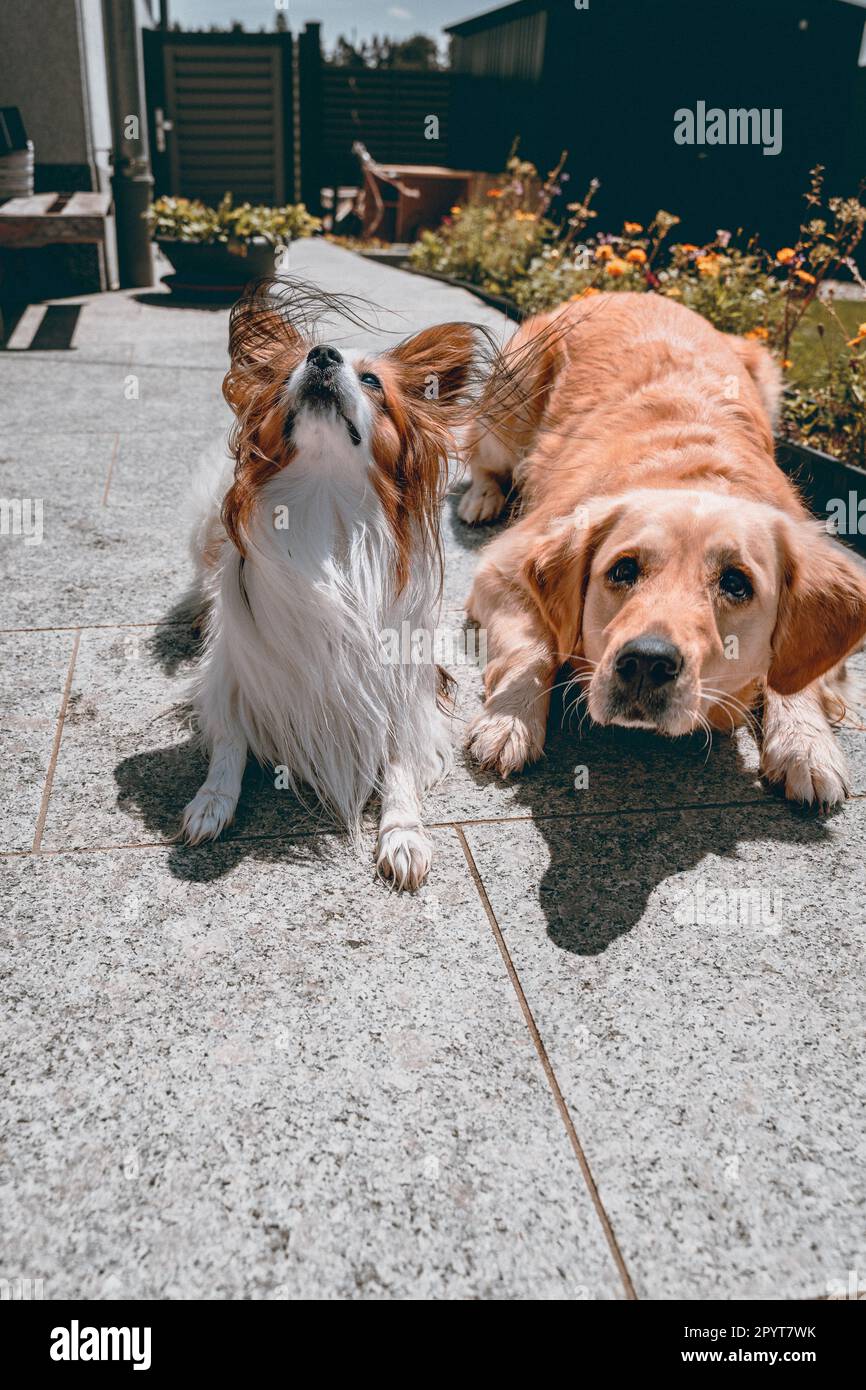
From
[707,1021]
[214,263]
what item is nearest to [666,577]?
[707,1021]

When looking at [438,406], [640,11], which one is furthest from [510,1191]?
[640,11]

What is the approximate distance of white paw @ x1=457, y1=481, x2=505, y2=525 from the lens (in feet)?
17.0

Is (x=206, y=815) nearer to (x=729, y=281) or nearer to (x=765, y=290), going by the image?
(x=729, y=281)

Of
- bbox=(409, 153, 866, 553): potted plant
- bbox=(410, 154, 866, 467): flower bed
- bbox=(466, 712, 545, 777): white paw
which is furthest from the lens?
bbox=(410, 154, 866, 467): flower bed

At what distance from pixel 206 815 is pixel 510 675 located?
1.16 m

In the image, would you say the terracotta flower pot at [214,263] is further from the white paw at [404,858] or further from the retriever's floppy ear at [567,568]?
the white paw at [404,858]

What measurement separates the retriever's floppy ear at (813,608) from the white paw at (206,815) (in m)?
1.69

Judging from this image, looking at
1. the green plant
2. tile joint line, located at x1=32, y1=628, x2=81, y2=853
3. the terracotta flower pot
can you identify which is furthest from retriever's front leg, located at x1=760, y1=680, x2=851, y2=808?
the terracotta flower pot

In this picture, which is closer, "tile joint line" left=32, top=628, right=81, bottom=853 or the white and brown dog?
the white and brown dog

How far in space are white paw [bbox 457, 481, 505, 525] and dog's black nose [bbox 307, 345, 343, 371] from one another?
110 inches

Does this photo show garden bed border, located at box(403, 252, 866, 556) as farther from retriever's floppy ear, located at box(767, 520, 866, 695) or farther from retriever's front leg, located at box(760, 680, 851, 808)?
retriever's floppy ear, located at box(767, 520, 866, 695)

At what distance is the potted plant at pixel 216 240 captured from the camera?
32.3 feet

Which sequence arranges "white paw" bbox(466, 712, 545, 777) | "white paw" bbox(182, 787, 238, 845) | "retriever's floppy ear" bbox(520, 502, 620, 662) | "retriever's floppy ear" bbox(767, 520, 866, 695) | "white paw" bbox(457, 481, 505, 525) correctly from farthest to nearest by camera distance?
"white paw" bbox(457, 481, 505, 525)
"white paw" bbox(466, 712, 545, 777)
"retriever's floppy ear" bbox(520, 502, 620, 662)
"retriever's floppy ear" bbox(767, 520, 866, 695)
"white paw" bbox(182, 787, 238, 845)
